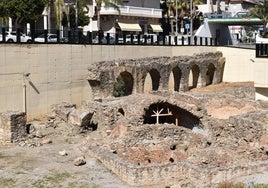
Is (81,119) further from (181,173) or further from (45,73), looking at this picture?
(181,173)

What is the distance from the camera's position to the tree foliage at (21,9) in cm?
4369

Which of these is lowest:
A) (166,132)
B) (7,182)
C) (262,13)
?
(7,182)

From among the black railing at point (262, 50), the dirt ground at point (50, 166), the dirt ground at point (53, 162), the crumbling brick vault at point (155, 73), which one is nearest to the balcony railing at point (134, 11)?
the crumbling brick vault at point (155, 73)

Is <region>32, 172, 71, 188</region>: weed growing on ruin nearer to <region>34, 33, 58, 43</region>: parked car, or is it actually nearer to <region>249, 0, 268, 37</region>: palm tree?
<region>34, 33, 58, 43</region>: parked car

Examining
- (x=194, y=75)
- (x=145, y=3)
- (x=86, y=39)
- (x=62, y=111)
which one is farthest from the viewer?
(x=145, y=3)

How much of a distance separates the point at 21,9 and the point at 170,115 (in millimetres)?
22167

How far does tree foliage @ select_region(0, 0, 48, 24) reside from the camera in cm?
4369

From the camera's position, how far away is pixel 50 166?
19.8m

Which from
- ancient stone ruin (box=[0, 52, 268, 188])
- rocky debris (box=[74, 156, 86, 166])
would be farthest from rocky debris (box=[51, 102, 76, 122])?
rocky debris (box=[74, 156, 86, 166])

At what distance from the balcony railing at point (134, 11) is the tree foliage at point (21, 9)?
11.5 metres

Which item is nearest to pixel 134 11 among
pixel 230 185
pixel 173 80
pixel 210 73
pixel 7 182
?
pixel 210 73

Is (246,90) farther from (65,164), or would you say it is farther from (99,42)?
(65,164)

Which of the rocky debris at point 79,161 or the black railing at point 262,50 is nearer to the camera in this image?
the rocky debris at point 79,161

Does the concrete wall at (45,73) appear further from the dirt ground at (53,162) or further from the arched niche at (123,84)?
the dirt ground at (53,162)
